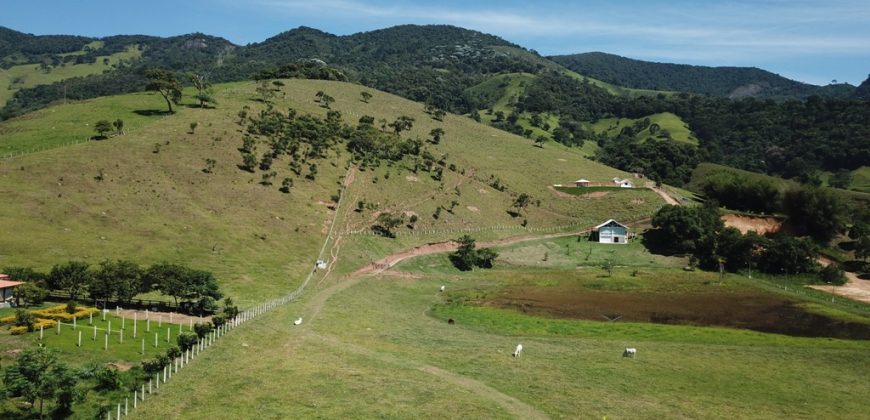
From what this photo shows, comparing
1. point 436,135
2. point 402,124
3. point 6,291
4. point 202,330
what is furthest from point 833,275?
point 6,291

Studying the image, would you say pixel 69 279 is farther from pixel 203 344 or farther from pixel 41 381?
pixel 41 381

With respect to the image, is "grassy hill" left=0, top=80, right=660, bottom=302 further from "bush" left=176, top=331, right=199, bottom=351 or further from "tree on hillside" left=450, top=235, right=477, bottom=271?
"bush" left=176, top=331, right=199, bottom=351

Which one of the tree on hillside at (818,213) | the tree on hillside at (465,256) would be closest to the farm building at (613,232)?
the tree on hillside at (465,256)

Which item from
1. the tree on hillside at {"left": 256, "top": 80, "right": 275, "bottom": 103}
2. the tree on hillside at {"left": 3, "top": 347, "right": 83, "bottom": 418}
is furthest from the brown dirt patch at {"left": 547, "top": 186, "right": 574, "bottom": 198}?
the tree on hillside at {"left": 3, "top": 347, "right": 83, "bottom": 418}

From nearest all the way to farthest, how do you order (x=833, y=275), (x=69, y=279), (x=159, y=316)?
(x=69, y=279)
(x=159, y=316)
(x=833, y=275)

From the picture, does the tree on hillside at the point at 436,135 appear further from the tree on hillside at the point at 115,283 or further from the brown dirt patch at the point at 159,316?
the tree on hillside at the point at 115,283
